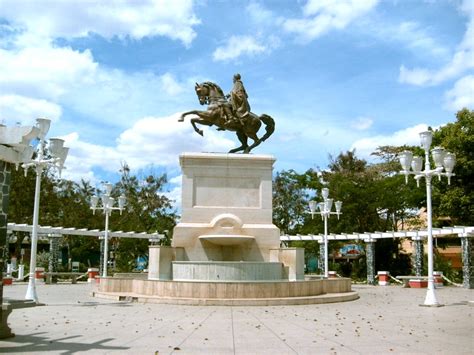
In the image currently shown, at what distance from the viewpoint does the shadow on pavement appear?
7980mm

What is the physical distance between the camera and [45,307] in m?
14.6

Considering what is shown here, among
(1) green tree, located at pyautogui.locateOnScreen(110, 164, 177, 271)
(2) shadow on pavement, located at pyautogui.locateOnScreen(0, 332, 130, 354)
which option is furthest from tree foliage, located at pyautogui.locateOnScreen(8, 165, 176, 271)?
(2) shadow on pavement, located at pyautogui.locateOnScreen(0, 332, 130, 354)

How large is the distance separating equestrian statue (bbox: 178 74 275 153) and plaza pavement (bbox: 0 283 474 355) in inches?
367

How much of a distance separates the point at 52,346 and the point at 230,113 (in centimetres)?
1492

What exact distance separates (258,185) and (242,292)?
6.89 meters

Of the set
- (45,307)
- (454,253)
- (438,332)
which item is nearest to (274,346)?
(438,332)

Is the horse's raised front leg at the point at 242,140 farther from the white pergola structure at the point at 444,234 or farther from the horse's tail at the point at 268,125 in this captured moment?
the white pergola structure at the point at 444,234

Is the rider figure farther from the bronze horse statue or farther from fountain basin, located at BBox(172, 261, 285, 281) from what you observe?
fountain basin, located at BBox(172, 261, 285, 281)

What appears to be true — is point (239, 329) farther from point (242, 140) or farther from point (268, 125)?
point (268, 125)

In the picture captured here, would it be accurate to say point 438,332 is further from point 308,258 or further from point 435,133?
point 308,258

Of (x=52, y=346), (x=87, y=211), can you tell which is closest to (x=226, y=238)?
(x=52, y=346)

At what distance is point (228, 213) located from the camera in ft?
68.5

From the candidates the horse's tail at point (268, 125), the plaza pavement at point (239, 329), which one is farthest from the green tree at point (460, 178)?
the plaza pavement at point (239, 329)

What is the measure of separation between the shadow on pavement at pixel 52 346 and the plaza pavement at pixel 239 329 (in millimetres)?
14
